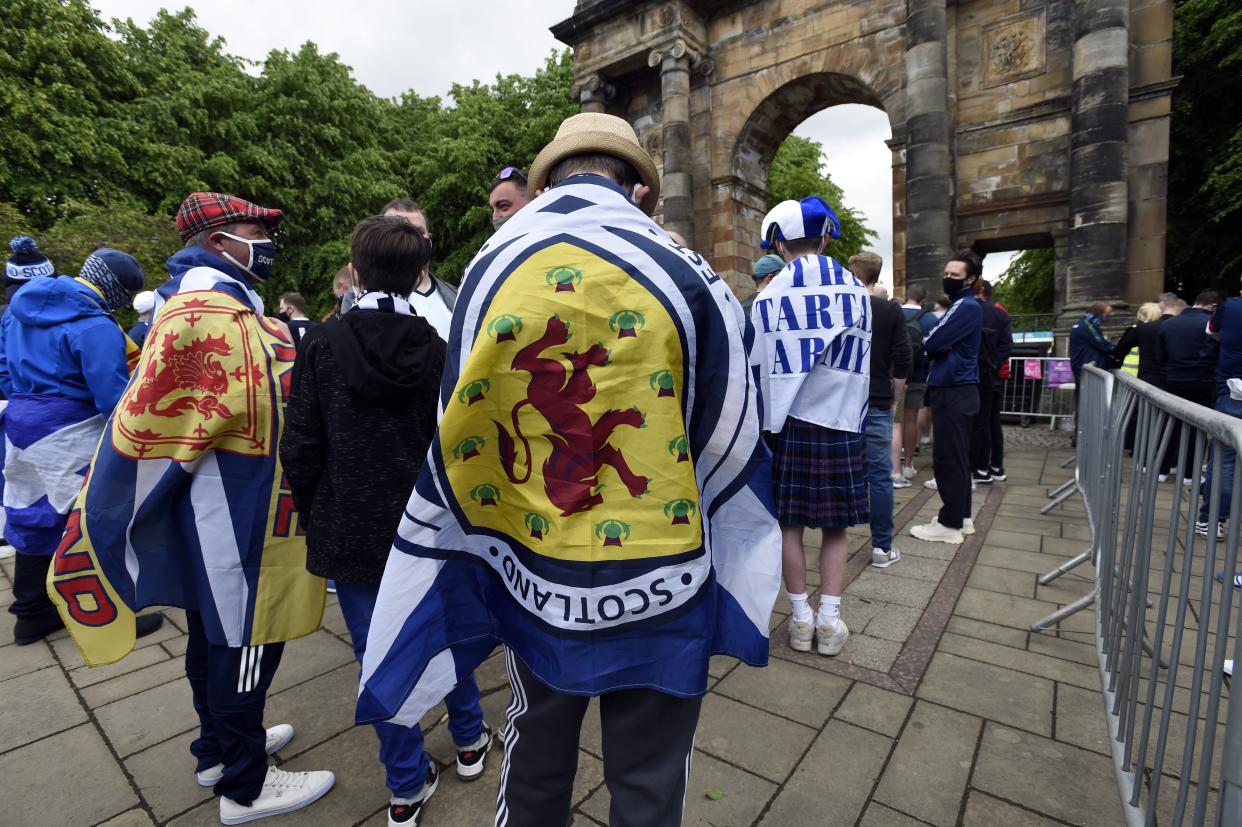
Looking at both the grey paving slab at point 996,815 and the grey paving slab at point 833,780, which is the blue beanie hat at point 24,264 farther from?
the grey paving slab at point 996,815

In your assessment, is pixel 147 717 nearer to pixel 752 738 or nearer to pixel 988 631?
pixel 752 738

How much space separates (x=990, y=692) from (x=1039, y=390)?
32.1 ft

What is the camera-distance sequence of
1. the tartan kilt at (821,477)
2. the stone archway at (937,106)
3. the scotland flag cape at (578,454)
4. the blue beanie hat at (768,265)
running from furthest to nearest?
the stone archway at (937,106)
the blue beanie hat at (768,265)
the tartan kilt at (821,477)
the scotland flag cape at (578,454)

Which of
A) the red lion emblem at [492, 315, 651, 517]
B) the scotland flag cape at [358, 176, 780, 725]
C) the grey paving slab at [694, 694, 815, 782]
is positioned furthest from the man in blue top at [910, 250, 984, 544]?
the red lion emblem at [492, 315, 651, 517]

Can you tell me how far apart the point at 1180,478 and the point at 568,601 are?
1.90 m

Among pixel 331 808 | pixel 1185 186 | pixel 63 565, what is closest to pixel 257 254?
pixel 63 565

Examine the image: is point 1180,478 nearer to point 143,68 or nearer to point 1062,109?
point 1062,109

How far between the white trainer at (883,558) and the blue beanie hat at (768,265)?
2082 mm

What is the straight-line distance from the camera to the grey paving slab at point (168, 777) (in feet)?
7.52

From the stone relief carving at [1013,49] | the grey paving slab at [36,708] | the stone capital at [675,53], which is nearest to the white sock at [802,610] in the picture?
the grey paving slab at [36,708]

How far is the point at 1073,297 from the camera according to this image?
1061 centimetres

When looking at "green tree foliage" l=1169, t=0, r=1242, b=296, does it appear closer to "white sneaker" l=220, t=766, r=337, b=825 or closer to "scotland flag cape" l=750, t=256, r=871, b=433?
"scotland flag cape" l=750, t=256, r=871, b=433

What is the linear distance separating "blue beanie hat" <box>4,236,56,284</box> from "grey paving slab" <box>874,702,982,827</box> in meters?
4.97

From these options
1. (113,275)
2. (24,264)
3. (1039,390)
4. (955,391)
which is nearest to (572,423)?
(113,275)
